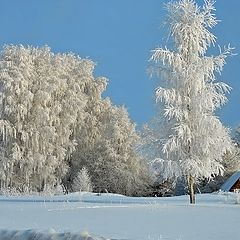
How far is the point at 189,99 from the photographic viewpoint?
81.8 ft

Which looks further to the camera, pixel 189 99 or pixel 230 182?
pixel 230 182

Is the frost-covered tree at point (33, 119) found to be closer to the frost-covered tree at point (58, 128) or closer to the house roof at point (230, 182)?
the frost-covered tree at point (58, 128)

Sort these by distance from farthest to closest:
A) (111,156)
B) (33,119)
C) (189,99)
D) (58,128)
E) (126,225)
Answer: (111,156)
(58,128)
(33,119)
(189,99)
(126,225)

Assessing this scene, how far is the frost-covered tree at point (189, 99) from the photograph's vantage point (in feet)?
80.3

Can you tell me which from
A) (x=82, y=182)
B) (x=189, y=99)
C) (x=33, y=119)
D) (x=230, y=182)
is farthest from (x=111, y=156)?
(x=189, y=99)

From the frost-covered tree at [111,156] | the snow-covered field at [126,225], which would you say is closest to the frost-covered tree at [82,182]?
the frost-covered tree at [111,156]

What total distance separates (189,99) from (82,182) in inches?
872

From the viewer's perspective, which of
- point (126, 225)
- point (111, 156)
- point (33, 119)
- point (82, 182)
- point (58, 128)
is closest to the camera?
point (126, 225)

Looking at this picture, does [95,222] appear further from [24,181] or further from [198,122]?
[24,181]

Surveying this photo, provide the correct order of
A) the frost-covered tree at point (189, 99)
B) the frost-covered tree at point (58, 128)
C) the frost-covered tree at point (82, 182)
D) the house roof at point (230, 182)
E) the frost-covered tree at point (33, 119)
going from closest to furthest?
the frost-covered tree at point (189, 99) < the frost-covered tree at point (33, 119) < the frost-covered tree at point (58, 128) < the frost-covered tree at point (82, 182) < the house roof at point (230, 182)

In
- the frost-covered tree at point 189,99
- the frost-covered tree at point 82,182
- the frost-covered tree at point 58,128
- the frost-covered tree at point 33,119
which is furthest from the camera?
the frost-covered tree at point 82,182

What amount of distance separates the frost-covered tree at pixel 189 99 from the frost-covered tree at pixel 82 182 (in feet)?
67.6

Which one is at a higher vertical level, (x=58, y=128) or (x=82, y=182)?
(x=58, y=128)

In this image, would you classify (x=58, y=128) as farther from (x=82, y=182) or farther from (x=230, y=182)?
(x=230, y=182)
